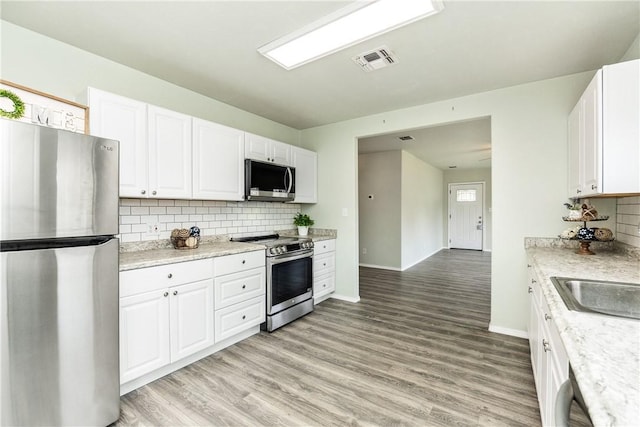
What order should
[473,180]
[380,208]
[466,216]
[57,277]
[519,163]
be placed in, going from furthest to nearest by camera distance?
[466,216] < [473,180] < [380,208] < [519,163] < [57,277]

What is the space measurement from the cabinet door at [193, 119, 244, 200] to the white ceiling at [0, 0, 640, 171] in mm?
472

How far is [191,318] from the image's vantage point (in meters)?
2.33

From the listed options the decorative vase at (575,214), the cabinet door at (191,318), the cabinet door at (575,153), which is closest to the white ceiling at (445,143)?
the cabinet door at (575,153)

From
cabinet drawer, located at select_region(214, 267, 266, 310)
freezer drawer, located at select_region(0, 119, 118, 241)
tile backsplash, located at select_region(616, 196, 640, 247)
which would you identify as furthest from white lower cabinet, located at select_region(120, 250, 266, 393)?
tile backsplash, located at select_region(616, 196, 640, 247)

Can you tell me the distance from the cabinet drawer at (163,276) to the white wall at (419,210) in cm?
469

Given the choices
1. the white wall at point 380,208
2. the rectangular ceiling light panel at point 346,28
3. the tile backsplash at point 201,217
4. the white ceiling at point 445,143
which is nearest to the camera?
the rectangular ceiling light panel at point 346,28

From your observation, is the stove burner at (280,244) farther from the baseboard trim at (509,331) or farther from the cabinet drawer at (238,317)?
the baseboard trim at (509,331)

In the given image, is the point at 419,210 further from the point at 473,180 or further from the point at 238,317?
the point at 238,317

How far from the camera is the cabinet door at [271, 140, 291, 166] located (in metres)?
3.57

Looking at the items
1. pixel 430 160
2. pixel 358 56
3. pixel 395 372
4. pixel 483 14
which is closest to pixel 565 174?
pixel 483 14

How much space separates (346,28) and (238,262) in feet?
6.89

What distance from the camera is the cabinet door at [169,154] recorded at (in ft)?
7.88

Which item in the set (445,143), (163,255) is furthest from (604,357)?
(445,143)

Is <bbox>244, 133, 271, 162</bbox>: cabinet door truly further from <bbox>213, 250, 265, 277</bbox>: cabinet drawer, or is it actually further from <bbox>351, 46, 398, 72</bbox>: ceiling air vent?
<bbox>351, 46, 398, 72</bbox>: ceiling air vent
